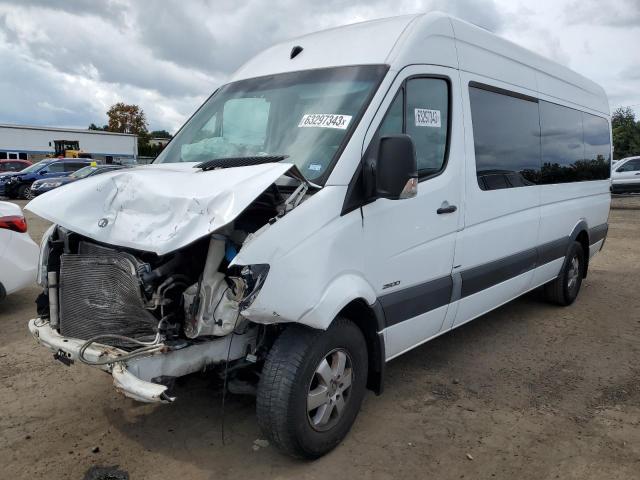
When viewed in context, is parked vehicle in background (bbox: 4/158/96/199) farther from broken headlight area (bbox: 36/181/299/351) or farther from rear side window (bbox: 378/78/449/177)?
rear side window (bbox: 378/78/449/177)

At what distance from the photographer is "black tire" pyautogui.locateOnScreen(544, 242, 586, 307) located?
6367 millimetres

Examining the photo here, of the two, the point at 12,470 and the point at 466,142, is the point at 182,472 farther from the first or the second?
the point at 466,142

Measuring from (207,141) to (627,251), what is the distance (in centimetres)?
960

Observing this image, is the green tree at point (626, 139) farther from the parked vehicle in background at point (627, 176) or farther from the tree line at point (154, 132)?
the parked vehicle in background at point (627, 176)

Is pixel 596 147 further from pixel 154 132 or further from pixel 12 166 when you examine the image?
pixel 154 132

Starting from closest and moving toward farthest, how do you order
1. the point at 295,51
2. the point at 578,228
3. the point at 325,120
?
the point at 325,120 → the point at 295,51 → the point at 578,228

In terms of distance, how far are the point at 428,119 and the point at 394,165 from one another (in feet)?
3.09

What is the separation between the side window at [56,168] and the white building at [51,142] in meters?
22.7

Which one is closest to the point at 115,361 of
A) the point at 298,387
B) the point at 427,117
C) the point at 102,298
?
the point at 102,298

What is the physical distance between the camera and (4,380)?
4258 millimetres

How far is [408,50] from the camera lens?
355 centimetres

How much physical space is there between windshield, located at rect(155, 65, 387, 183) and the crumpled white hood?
16.8 inches

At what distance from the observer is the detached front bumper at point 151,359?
2.72 meters

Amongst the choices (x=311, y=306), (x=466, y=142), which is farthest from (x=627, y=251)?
(x=311, y=306)
